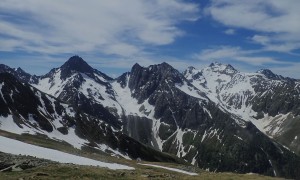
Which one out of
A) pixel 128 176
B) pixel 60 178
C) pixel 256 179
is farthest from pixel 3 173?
pixel 256 179

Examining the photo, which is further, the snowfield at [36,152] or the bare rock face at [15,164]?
the snowfield at [36,152]

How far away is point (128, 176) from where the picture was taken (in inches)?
1893

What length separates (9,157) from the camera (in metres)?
54.4

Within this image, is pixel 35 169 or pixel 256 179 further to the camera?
pixel 256 179

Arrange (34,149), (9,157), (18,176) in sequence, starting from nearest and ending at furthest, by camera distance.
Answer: (18,176) → (9,157) → (34,149)

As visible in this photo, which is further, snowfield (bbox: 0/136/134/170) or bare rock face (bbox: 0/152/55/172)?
snowfield (bbox: 0/136/134/170)

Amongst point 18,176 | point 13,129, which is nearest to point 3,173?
point 18,176

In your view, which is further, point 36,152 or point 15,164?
point 36,152

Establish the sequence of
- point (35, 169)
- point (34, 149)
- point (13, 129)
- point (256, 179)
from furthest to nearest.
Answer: point (13, 129) → point (34, 149) → point (256, 179) → point (35, 169)

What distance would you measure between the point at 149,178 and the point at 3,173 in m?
16.6

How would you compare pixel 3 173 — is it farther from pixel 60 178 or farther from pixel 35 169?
pixel 60 178

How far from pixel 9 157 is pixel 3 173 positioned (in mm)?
10559

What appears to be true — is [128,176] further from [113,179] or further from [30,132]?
[30,132]

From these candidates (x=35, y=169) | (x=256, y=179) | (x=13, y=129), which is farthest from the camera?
(x=13, y=129)
